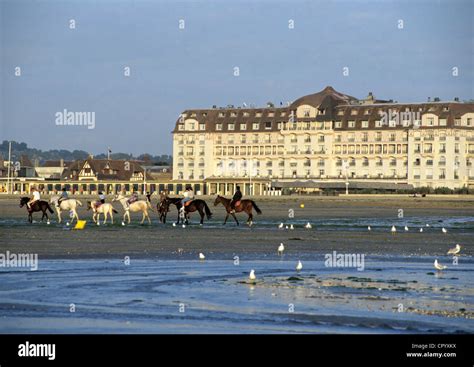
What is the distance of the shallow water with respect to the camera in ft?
60.3

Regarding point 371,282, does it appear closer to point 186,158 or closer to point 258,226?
point 258,226

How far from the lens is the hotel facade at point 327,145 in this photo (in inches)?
6294

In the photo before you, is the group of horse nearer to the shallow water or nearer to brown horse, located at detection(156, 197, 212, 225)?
brown horse, located at detection(156, 197, 212, 225)

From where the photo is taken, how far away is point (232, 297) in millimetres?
21875

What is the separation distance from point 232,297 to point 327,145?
148m

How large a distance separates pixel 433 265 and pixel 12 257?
36.6 feet

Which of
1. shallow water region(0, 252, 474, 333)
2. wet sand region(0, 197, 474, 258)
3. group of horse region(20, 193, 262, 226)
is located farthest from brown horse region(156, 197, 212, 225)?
shallow water region(0, 252, 474, 333)

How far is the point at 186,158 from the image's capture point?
177625 millimetres

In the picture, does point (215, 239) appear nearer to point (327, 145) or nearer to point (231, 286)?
point (231, 286)

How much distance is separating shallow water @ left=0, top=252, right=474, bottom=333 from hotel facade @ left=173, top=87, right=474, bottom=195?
129m

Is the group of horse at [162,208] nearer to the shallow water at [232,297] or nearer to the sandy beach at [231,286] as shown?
the sandy beach at [231,286]

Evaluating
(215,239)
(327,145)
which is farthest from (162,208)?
(327,145)
